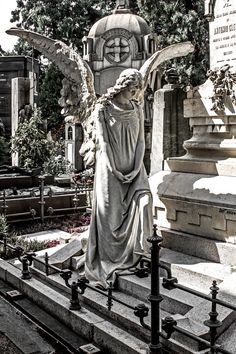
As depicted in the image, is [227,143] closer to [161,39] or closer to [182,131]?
[182,131]

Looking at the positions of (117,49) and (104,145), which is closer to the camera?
(104,145)

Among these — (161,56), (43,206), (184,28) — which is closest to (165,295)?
(161,56)

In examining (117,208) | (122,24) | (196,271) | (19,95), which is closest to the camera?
(196,271)

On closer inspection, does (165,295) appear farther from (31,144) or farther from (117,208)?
(31,144)

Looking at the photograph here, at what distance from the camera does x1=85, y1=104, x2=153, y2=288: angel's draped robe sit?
5.80 m

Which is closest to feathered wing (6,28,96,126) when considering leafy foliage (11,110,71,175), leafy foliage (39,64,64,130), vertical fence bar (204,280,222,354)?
vertical fence bar (204,280,222,354)

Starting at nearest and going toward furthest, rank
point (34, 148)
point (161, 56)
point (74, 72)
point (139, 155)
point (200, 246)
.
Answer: point (200, 246)
point (139, 155)
point (161, 56)
point (74, 72)
point (34, 148)

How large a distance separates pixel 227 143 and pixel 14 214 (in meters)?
6.11

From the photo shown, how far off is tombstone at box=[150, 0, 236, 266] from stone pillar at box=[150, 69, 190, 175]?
0.97 meters

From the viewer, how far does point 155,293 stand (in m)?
4.09

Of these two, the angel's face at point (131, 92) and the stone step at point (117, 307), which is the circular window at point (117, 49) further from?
the stone step at point (117, 307)

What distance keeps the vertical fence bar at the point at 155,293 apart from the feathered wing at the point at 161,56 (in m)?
Result: 3.52

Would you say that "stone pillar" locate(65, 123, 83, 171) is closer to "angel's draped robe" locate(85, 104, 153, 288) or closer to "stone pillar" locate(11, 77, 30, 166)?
"stone pillar" locate(11, 77, 30, 166)

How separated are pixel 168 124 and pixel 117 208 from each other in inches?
102
